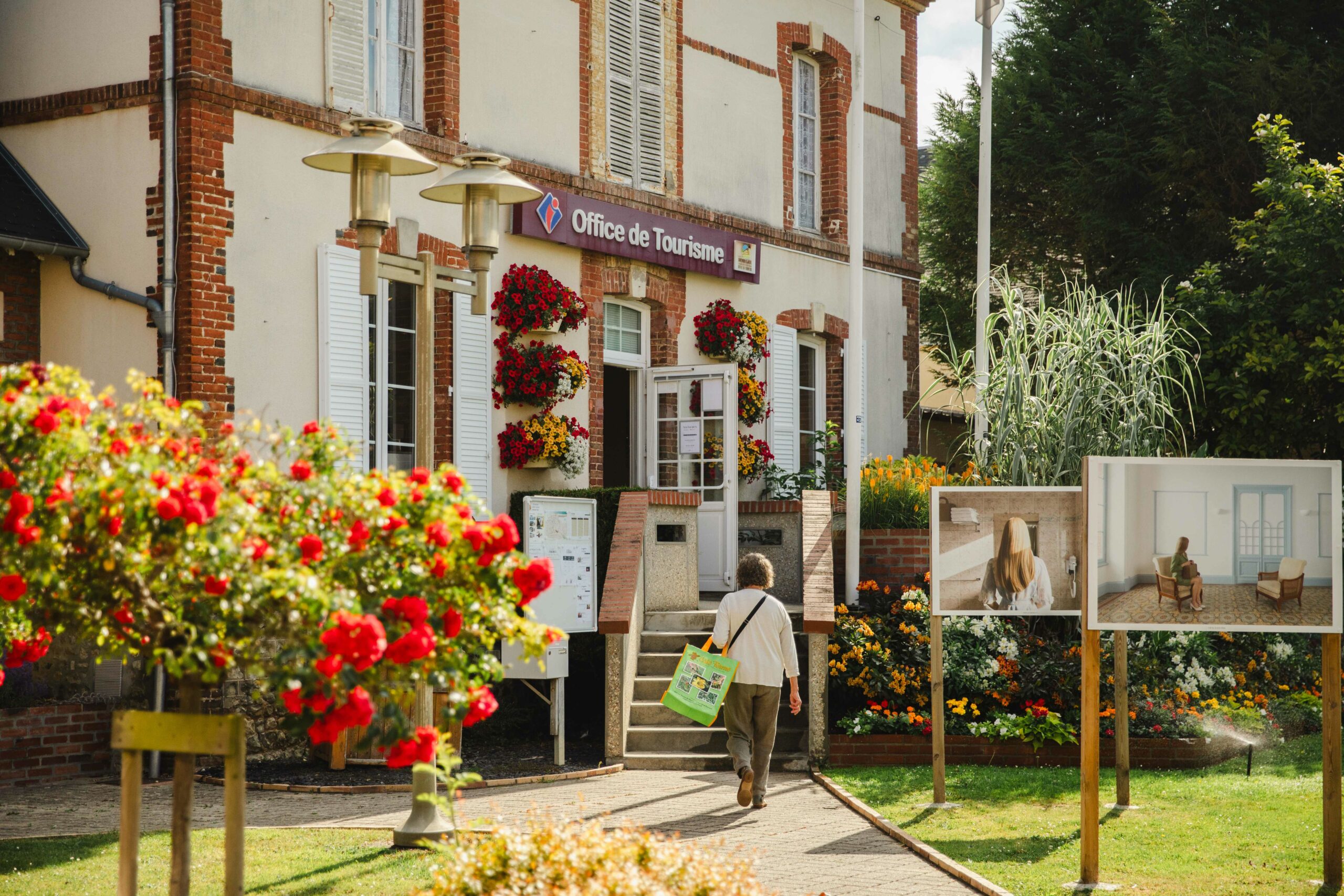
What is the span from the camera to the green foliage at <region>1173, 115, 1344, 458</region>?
1407cm

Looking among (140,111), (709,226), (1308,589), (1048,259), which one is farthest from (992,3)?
(1308,589)

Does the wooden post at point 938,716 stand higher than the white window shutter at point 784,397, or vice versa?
the white window shutter at point 784,397

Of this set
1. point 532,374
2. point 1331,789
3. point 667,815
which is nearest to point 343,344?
point 532,374

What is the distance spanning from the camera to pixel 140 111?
10664 millimetres

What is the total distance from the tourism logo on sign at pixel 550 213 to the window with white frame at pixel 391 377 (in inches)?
58.2

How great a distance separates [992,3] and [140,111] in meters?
9.33

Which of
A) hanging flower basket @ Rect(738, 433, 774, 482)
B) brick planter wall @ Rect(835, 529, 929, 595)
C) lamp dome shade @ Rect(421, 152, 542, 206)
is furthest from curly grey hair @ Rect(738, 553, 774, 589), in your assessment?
hanging flower basket @ Rect(738, 433, 774, 482)

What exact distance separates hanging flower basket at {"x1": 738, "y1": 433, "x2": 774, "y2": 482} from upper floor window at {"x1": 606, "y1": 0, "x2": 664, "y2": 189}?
288 centimetres

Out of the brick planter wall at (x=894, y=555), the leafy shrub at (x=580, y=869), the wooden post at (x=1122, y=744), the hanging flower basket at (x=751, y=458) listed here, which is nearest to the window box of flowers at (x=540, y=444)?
the hanging flower basket at (x=751, y=458)

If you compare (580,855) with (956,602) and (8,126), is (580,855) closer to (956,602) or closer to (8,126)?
(956,602)

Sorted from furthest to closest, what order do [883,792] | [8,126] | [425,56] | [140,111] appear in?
Answer: [425,56] → [8,126] → [140,111] → [883,792]

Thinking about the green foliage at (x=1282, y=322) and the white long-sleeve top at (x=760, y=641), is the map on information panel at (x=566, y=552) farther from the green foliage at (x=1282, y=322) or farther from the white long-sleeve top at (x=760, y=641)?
the green foliage at (x=1282, y=322)

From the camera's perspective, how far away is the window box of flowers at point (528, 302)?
41.8 ft

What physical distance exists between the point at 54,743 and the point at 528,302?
213 inches
